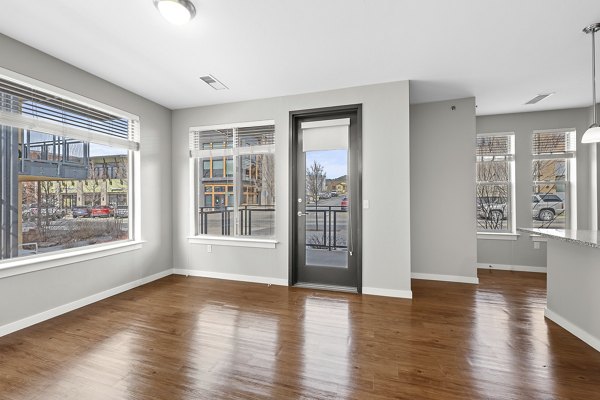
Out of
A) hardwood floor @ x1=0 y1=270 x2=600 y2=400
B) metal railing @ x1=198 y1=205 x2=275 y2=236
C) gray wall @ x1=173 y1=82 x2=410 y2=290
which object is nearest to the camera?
hardwood floor @ x1=0 y1=270 x2=600 y2=400

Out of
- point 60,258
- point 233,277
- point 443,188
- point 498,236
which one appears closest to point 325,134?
point 443,188

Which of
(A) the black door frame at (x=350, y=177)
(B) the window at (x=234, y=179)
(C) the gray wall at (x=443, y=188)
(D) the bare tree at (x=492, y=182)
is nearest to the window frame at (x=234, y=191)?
(B) the window at (x=234, y=179)

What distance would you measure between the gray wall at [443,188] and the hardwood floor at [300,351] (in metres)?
0.95

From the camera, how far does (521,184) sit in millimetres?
5102

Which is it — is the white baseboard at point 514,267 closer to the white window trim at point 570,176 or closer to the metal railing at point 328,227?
the white window trim at point 570,176

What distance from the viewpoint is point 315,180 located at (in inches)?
169

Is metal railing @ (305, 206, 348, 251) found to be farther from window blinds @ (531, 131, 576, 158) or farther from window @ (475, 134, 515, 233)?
window blinds @ (531, 131, 576, 158)

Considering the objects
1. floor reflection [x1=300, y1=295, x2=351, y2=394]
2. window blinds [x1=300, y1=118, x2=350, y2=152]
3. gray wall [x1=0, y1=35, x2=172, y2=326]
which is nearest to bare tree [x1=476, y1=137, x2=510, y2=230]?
window blinds [x1=300, y1=118, x2=350, y2=152]

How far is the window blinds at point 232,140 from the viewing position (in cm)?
449

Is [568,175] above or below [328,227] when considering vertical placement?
above

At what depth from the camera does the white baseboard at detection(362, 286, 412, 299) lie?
3719mm

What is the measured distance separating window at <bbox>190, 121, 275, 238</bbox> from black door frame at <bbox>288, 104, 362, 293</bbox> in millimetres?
354

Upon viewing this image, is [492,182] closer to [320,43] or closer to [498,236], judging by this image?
[498,236]

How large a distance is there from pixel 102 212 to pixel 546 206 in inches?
287
